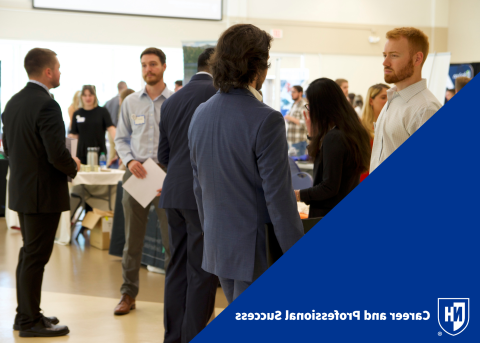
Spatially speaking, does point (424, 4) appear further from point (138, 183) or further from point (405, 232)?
point (405, 232)

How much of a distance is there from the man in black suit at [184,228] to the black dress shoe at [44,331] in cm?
80

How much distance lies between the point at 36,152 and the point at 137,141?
0.68 m

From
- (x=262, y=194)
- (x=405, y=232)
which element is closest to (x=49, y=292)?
(x=262, y=194)

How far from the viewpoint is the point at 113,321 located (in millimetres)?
3281

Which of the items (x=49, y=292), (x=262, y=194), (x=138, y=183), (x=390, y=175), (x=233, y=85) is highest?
(x=233, y=85)

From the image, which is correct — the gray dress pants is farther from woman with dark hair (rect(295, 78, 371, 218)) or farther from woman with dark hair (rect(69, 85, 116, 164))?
woman with dark hair (rect(69, 85, 116, 164))

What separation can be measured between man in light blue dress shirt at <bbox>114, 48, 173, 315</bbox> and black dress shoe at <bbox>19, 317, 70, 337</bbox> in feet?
1.43

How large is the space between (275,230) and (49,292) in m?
2.90

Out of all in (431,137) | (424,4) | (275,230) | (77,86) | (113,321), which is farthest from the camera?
(424,4)

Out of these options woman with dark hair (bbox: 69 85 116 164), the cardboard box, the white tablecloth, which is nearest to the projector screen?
woman with dark hair (bbox: 69 85 116 164)

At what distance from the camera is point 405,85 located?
2.09 meters

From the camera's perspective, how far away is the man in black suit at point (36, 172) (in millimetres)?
2883

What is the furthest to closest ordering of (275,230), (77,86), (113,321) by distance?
(77,86)
(113,321)
(275,230)

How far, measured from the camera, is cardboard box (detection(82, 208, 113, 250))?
541 cm
